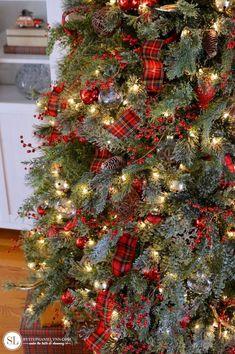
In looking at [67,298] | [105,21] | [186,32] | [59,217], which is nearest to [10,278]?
[67,298]

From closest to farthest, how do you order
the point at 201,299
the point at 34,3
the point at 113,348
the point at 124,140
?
1. the point at 124,140
2. the point at 201,299
3. the point at 113,348
4. the point at 34,3

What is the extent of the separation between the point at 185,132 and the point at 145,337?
0.66 metres

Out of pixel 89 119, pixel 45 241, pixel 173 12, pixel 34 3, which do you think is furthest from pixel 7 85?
pixel 173 12

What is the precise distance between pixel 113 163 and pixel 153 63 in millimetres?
298

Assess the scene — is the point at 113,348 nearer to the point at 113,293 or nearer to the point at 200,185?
the point at 113,293

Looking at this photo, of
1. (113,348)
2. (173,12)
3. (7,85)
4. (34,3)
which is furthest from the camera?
(7,85)

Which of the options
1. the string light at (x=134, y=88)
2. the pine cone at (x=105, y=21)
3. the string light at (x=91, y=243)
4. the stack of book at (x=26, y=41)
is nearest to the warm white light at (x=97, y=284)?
the string light at (x=91, y=243)

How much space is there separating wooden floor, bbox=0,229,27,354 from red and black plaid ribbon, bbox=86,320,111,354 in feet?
1.63

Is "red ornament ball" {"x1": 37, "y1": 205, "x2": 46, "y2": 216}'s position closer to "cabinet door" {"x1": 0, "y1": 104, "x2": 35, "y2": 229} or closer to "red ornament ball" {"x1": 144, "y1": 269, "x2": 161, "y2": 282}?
"red ornament ball" {"x1": 144, "y1": 269, "x2": 161, "y2": 282}

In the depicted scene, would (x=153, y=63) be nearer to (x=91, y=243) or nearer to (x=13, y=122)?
(x=91, y=243)

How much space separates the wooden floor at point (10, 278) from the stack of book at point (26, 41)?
0.93 meters

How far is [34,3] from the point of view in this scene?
2.21 m

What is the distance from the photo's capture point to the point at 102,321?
4.84ft

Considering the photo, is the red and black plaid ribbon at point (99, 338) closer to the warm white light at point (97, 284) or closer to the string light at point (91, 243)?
the warm white light at point (97, 284)
